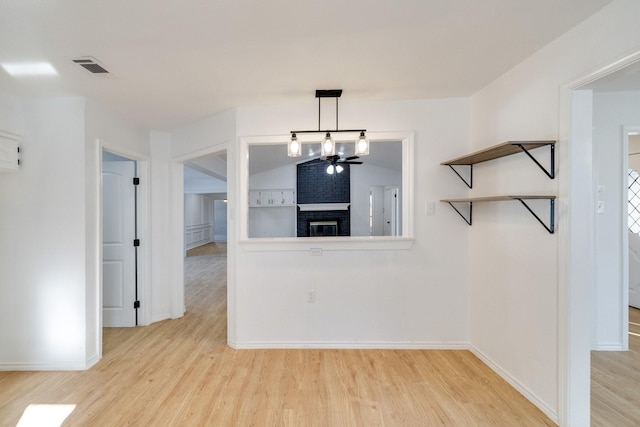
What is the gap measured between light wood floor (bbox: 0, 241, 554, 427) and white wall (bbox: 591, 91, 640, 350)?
1.34 m

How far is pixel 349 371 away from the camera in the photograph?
87.9 inches

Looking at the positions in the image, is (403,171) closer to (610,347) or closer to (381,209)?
(610,347)

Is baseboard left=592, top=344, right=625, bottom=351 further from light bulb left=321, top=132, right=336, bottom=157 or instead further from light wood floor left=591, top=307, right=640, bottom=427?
light bulb left=321, top=132, right=336, bottom=157

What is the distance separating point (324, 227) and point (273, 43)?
6.37m

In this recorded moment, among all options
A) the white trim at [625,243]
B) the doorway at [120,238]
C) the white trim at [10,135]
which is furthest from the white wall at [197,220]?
the white trim at [625,243]

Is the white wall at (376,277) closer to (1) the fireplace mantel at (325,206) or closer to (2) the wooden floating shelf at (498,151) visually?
(2) the wooden floating shelf at (498,151)

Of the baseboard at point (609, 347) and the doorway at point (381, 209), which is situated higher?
the doorway at point (381, 209)

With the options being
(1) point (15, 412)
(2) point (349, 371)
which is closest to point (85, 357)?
(1) point (15, 412)

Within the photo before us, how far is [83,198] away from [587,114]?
3.72 meters

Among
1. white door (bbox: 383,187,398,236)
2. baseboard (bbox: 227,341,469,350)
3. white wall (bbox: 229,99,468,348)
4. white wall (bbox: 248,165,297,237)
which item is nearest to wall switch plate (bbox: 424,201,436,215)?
white wall (bbox: 229,99,468,348)

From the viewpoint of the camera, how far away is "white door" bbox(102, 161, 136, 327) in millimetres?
3195

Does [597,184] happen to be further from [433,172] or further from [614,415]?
[614,415]

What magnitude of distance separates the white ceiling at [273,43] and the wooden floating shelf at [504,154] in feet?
2.08

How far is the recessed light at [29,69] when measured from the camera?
181 cm
